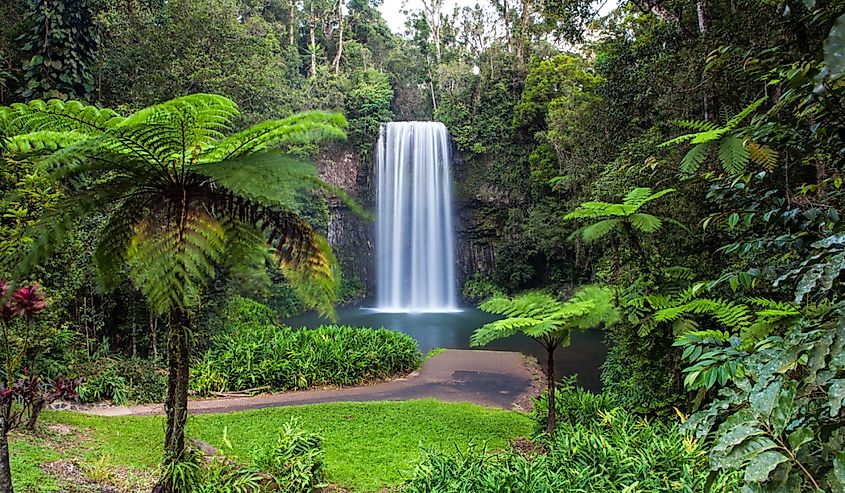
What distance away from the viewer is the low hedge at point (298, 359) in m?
7.02

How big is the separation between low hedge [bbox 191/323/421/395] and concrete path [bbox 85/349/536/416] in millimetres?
241

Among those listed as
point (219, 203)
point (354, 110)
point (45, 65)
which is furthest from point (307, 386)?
point (354, 110)

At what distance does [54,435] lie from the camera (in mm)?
4266

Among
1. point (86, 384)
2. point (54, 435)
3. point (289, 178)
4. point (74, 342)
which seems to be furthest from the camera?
point (74, 342)

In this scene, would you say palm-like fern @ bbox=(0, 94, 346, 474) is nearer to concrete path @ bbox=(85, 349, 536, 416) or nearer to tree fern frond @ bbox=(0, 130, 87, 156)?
tree fern frond @ bbox=(0, 130, 87, 156)

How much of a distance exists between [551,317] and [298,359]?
15.1ft

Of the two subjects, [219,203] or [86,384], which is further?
[86,384]

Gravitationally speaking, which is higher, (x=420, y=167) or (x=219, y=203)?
(x=420, y=167)

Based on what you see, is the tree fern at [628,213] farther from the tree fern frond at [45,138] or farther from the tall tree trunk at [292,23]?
the tall tree trunk at [292,23]

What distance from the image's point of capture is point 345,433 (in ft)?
16.5

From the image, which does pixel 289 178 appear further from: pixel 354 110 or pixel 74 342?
pixel 354 110

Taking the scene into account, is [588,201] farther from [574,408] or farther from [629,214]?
[574,408]

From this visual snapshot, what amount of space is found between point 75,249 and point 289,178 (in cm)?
506

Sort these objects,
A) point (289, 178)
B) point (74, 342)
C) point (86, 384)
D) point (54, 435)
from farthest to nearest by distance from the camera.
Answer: point (74, 342) → point (86, 384) → point (54, 435) → point (289, 178)
